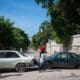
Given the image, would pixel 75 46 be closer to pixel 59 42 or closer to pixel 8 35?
pixel 59 42

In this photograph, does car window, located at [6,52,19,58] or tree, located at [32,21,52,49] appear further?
tree, located at [32,21,52,49]

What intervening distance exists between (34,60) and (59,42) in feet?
94.2

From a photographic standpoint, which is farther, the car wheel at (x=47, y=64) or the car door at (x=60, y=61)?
the car door at (x=60, y=61)

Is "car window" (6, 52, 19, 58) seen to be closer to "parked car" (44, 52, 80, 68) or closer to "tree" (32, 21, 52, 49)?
"parked car" (44, 52, 80, 68)

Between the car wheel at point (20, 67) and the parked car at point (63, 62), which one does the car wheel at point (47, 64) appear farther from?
the car wheel at point (20, 67)

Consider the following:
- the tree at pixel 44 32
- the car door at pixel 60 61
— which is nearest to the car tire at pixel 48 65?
the car door at pixel 60 61

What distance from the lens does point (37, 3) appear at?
4469 centimetres

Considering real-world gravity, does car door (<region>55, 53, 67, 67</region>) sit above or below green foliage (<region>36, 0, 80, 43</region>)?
below

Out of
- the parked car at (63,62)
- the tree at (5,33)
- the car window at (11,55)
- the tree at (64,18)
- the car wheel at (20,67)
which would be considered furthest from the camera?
the tree at (5,33)

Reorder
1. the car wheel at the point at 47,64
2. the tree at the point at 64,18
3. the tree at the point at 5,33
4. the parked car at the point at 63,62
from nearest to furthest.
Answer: the car wheel at the point at 47,64 < the parked car at the point at 63,62 < the tree at the point at 64,18 < the tree at the point at 5,33

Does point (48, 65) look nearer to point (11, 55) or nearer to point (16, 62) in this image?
point (16, 62)

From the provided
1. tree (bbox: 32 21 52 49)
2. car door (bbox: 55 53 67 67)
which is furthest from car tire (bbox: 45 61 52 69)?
tree (bbox: 32 21 52 49)

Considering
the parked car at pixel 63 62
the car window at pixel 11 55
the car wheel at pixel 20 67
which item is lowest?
the car wheel at pixel 20 67

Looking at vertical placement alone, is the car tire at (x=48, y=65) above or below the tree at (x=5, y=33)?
below
